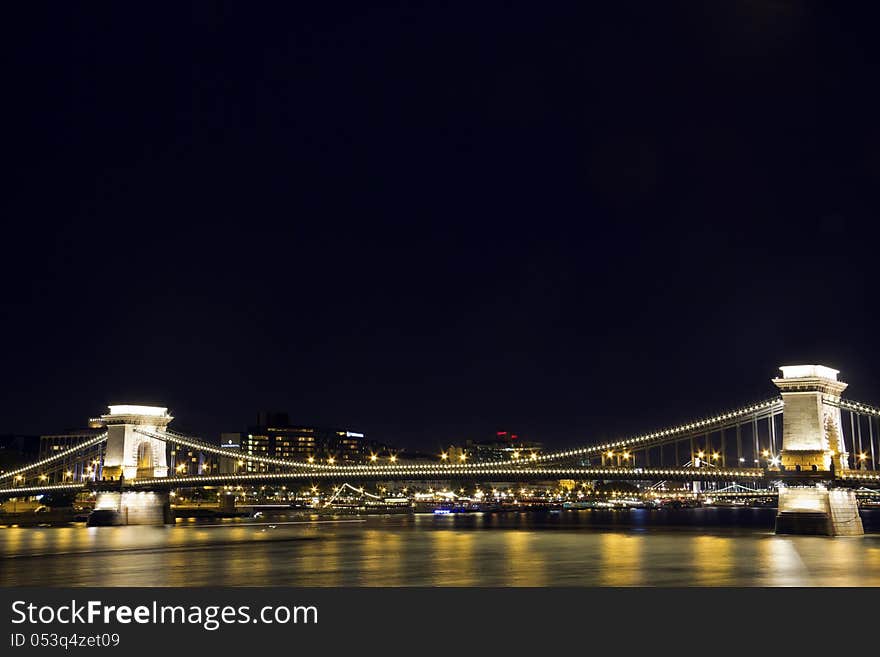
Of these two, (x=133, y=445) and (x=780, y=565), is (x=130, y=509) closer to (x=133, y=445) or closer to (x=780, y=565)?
(x=133, y=445)

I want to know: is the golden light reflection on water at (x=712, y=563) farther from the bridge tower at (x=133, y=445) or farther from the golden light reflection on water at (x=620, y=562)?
the bridge tower at (x=133, y=445)

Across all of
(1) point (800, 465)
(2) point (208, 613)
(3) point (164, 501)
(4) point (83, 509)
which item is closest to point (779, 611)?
(2) point (208, 613)

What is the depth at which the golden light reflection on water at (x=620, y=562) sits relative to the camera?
34844 millimetres

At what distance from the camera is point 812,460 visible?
193ft

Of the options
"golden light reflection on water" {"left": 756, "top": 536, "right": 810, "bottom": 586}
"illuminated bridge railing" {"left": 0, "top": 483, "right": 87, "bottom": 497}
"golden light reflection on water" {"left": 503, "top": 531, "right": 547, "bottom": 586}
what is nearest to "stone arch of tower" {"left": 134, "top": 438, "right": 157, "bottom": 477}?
"illuminated bridge railing" {"left": 0, "top": 483, "right": 87, "bottom": 497}

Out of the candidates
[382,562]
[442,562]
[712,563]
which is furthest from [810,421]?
[382,562]

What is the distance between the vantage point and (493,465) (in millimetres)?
79625

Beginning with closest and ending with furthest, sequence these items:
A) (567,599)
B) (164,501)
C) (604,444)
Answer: (567,599) < (604,444) < (164,501)

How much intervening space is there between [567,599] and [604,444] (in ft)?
168

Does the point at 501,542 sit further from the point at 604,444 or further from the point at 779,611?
the point at 779,611

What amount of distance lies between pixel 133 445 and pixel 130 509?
6929 millimetres

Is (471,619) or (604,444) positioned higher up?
(604,444)

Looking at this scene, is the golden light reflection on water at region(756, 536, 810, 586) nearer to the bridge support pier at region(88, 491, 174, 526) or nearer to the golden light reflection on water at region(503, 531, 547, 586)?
the golden light reflection on water at region(503, 531, 547, 586)

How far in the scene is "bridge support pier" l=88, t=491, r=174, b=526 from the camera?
291ft
